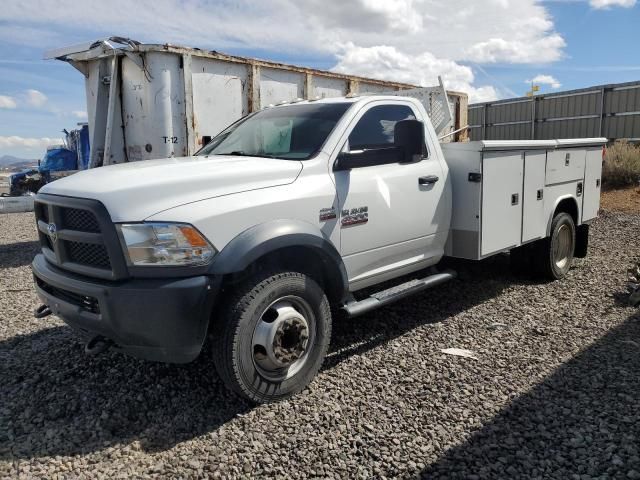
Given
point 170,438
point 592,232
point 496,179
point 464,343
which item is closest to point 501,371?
point 464,343

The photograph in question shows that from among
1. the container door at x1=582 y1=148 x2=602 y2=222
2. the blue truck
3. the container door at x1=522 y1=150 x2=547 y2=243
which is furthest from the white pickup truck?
the blue truck

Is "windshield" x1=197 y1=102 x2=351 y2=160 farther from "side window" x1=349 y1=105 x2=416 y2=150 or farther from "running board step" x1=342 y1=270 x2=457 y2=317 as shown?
"running board step" x1=342 y1=270 x2=457 y2=317

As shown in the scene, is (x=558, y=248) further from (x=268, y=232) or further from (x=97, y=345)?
(x=97, y=345)

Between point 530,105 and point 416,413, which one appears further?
point 530,105

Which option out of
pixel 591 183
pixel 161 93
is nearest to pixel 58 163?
pixel 161 93

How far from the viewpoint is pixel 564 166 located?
19.5 ft

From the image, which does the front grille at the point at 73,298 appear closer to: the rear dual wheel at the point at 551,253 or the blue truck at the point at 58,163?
the rear dual wheel at the point at 551,253

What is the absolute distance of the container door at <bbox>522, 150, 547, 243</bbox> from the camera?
17.6 ft

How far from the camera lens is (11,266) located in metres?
7.44

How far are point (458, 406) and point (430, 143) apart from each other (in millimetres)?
2335

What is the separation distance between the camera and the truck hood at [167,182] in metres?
3.00

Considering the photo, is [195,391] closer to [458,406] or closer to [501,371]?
[458,406]

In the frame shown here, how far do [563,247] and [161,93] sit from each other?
568 cm

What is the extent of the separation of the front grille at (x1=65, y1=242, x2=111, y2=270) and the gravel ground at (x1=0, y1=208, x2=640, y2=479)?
96 cm
